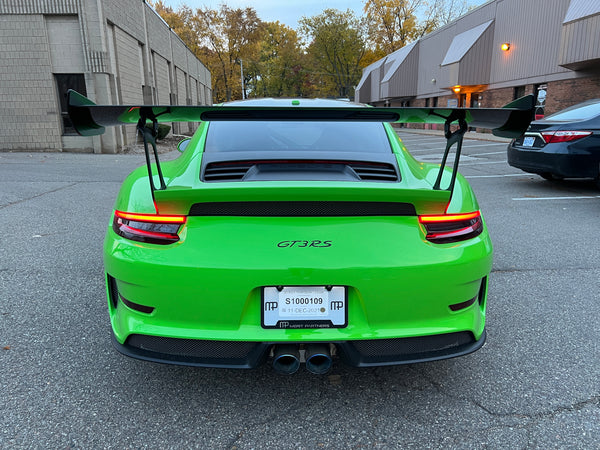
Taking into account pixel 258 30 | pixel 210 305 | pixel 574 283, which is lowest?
pixel 574 283

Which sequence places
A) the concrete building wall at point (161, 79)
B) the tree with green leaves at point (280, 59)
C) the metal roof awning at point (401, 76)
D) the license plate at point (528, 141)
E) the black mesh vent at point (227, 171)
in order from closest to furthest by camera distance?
the black mesh vent at point (227, 171) → the license plate at point (528, 141) → the concrete building wall at point (161, 79) → the metal roof awning at point (401, 76) → the tree with green leaves at point (280, 59)

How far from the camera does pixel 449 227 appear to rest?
197 centimetres

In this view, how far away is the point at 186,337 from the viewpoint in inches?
73.4

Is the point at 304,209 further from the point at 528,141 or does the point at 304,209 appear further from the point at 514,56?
the point at 514,56

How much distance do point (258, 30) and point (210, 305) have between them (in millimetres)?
55474

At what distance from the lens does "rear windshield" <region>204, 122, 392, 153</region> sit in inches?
103

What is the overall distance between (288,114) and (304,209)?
41 cm

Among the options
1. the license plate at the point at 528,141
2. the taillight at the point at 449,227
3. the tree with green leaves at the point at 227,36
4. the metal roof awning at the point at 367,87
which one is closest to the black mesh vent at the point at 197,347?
the taillight at the point at 449,227

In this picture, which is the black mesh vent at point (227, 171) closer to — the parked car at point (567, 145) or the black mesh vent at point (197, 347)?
the black mesh vent at point (197, 347)

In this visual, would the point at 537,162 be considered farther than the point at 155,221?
Yes

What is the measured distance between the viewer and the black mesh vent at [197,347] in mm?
1868

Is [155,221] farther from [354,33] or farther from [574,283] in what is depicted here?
[354,33]

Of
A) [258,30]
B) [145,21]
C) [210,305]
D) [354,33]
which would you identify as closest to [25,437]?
[210,305]

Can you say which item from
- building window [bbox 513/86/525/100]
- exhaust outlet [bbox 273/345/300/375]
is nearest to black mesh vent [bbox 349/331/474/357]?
exhaust outlet [bbox 273/345/300/375]
